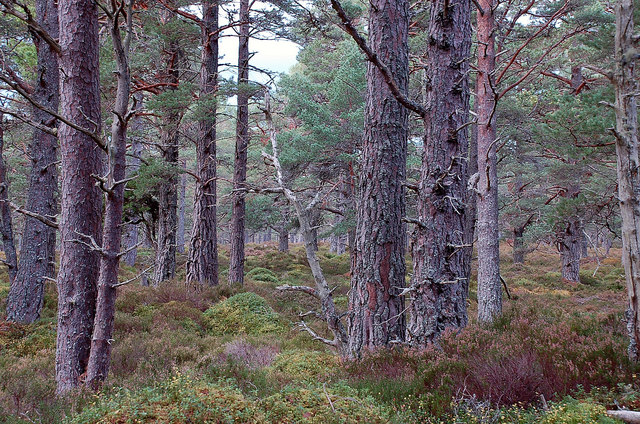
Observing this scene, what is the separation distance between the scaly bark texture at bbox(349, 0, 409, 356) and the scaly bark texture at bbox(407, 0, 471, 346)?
0.33 metres

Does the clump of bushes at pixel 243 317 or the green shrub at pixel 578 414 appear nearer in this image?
the green shrub at pixel 578 414

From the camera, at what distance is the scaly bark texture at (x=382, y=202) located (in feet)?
17.6

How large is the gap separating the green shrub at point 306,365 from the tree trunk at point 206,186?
641cm

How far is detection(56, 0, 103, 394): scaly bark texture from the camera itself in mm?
4594

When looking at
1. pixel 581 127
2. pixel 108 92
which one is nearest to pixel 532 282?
pixel 581 127

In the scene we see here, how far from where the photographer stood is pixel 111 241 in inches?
165

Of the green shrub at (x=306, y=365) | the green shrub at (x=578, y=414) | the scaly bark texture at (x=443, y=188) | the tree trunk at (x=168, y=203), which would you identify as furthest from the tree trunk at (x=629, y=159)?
the tree trunk at (x=168, y=203)

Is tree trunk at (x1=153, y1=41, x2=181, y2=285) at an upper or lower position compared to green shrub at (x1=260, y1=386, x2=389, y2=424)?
upper

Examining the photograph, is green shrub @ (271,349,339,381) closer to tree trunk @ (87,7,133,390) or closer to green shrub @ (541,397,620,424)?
tree trunk @ (87,7,133,390)

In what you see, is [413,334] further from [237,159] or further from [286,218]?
[286,218]

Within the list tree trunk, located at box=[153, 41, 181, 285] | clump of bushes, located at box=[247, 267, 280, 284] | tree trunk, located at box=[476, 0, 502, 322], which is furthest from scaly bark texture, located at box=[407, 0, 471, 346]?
clump of bushes, located at box=[247, 267, 280, 284]

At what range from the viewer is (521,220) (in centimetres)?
2212

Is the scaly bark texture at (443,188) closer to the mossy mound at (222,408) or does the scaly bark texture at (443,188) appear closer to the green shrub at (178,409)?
the mossy mound at (222,408)

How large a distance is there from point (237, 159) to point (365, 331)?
9.57m
